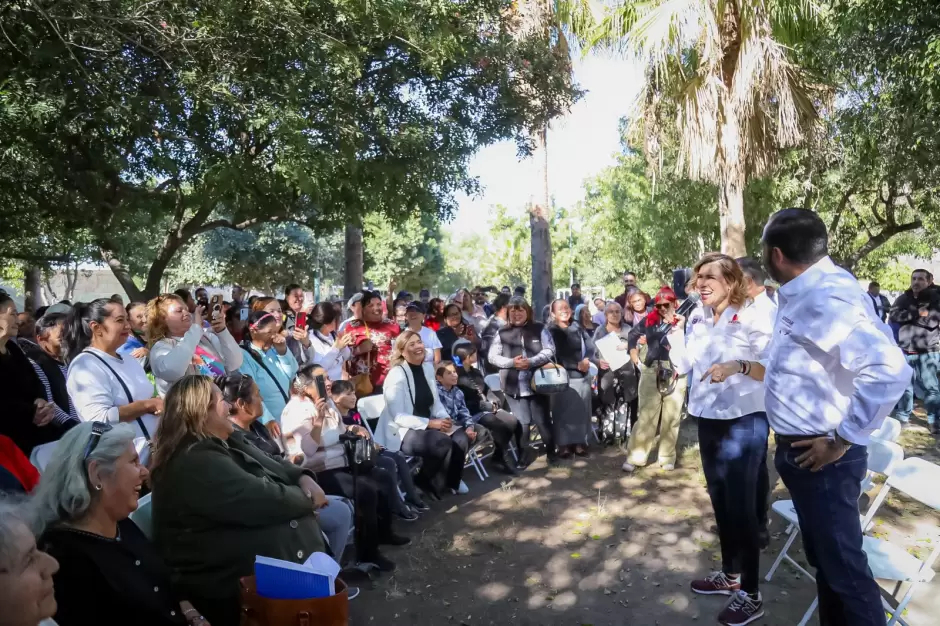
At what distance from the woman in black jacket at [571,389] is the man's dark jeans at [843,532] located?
17.4ft

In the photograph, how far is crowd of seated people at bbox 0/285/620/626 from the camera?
2691 millimetres

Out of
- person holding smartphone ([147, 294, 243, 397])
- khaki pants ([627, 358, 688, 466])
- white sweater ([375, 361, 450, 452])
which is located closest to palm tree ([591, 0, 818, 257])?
khaki pants ([627, 358, 688, 466])

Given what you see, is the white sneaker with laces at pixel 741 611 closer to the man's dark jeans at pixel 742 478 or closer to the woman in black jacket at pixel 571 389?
the man's dark jeans at pixel 742 478

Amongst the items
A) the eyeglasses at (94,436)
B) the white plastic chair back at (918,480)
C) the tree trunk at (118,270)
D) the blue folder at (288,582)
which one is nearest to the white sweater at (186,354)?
the eyeglasses at (94,436)

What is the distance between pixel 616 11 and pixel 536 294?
6688mm

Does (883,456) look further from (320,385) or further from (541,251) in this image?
(541,251)

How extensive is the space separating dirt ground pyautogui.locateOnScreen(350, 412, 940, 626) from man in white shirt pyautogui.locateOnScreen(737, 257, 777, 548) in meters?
0.29

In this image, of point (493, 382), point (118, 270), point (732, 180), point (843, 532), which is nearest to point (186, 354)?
point (843, 532)

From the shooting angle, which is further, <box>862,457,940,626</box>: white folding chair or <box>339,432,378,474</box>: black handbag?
<box>339,432,378,474</box>: black handbag

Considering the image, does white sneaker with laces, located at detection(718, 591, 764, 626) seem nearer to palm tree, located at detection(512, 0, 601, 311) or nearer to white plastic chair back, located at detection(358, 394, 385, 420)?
white plastic chair back, located at detection(358, 394, 385, 420)

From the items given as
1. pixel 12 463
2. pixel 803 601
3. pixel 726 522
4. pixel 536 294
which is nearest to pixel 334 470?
pixel 12 463

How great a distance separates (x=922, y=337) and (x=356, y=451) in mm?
7745

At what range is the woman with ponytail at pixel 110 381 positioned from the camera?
4312 millimetres

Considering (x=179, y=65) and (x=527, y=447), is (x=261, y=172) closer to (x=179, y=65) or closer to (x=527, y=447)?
(x=179, y=65)
